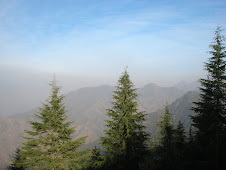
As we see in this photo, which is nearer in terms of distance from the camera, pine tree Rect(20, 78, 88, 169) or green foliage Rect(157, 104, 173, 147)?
pine tree Rect(20, 78, 88, 169)

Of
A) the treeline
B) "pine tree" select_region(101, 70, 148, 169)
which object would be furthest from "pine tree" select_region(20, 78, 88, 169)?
"pine tree" select_region(101, 70, 148, 169)

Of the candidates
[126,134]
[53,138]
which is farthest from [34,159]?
[126,134]

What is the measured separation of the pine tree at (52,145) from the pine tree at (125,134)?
9.71 ft

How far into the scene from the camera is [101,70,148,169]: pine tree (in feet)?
36.5

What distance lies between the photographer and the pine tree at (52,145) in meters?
11.4

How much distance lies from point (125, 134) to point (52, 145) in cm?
Result: 638

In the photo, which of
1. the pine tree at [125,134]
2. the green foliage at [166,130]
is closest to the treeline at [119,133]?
the pine tree at [125,134]

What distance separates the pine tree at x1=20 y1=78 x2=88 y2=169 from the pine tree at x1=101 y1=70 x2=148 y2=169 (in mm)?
2958

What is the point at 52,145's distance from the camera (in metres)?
12.1

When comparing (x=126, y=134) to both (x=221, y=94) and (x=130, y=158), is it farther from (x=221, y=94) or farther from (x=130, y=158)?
(x=221, y=94)

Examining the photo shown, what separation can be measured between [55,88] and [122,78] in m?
Answer: 6.41

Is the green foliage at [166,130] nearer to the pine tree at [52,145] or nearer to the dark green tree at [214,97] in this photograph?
the dark green tree at [214,97]

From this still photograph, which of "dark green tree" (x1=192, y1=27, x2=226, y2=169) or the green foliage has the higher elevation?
"dark green tree" (x1=192, y1=27, x2=226, y2=169)

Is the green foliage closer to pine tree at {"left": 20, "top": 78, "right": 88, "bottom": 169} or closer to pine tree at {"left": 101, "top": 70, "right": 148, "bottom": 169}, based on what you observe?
pine tree at {"left": 101, "top": 70, "right": 148, "bottom": 169}
